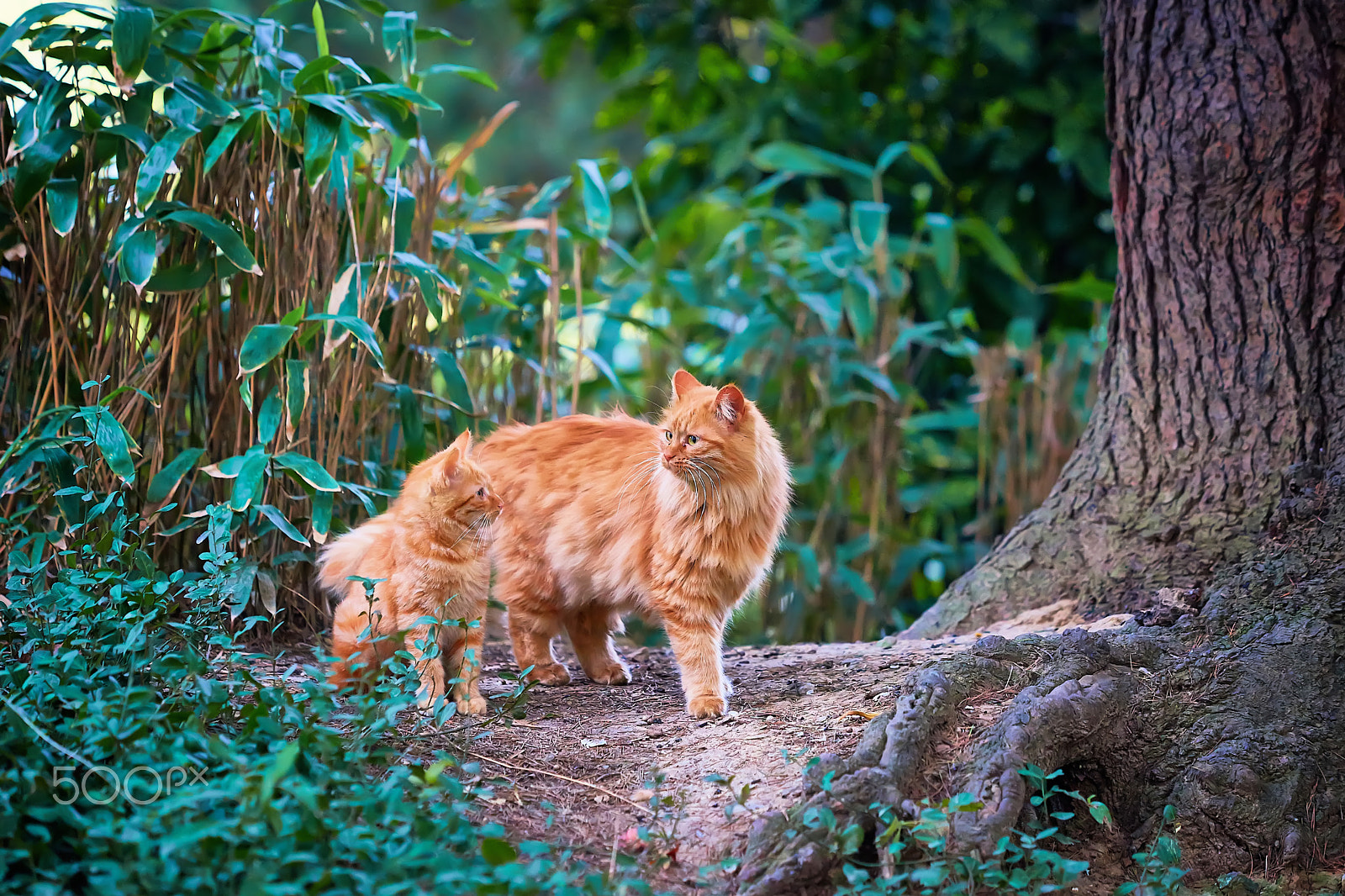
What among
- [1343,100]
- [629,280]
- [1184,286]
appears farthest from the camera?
[629,280]

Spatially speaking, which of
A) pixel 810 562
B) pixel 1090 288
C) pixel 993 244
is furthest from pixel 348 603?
pixel 1090 288

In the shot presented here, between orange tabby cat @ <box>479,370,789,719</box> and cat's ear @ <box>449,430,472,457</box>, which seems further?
orange tabby cat @ <box>479,370,789,719</box>

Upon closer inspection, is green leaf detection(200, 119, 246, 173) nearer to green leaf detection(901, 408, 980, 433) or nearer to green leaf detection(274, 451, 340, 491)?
green leaf detection(274, 451, 340, 491)

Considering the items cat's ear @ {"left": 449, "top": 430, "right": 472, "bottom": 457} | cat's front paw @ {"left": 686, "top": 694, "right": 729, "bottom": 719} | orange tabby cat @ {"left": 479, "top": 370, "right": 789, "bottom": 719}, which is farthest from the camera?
orange tabby cat @ {"left": 479, "top": 370, "right": 789, "bottom": 719}

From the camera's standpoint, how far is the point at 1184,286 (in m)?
3.23

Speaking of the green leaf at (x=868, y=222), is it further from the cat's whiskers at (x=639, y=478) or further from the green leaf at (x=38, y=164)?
the green leaf at (x=38, y=164)

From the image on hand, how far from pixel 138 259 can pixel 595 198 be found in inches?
70.1

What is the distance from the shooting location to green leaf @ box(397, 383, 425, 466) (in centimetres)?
374

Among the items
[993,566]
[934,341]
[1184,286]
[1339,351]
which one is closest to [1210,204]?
[1184,286]

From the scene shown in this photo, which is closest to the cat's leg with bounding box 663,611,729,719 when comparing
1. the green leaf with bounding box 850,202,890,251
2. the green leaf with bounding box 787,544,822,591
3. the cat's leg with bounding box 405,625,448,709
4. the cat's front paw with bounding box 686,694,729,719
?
the cat's front paw with bounding box 686,694,729,719

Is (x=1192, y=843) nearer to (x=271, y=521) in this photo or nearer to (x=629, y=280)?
(x=271, y=521)

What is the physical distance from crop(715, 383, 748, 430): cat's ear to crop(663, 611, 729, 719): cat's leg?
23.8 inches

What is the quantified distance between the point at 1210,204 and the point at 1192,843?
1.82 m

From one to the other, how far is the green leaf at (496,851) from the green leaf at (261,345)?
166cm
